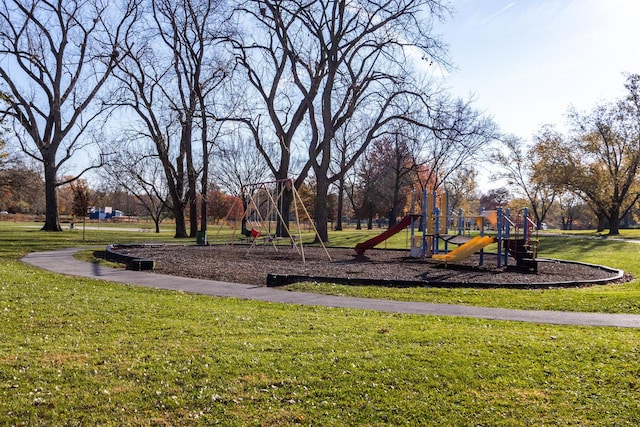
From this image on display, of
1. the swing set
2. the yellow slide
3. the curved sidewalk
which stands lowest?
the curved sidewalk

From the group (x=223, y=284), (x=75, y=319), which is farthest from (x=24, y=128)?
(x=75, y=319)

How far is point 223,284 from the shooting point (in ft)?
40.8

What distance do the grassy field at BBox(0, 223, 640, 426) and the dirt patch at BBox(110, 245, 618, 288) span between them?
504cm

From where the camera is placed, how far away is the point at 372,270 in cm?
1541

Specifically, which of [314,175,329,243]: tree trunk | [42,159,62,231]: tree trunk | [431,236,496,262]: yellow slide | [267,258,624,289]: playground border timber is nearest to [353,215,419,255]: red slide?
[431,236,496,262]: yellow slide

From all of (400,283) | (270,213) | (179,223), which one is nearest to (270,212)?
(270,213)

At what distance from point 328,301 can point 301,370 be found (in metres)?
4.97

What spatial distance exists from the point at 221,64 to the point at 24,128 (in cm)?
1631

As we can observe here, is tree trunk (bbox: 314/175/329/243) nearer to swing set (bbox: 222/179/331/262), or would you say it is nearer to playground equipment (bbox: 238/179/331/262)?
swing set (bbox: 222/179/331/262)

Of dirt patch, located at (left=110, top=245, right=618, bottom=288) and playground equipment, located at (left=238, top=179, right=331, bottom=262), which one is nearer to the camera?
dirt patch, located at (left=110, top=245, right=618, bottom=288)

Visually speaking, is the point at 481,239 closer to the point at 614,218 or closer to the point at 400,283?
the point at 400,283

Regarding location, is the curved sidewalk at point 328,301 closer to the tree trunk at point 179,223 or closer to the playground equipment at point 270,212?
the playground equipment at point 270,212

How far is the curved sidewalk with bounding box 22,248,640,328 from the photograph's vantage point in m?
8.85

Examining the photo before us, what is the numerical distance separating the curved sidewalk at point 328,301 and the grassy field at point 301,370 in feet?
2.55
